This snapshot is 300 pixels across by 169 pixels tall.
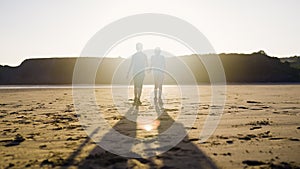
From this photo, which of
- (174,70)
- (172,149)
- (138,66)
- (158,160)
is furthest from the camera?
(174,70)

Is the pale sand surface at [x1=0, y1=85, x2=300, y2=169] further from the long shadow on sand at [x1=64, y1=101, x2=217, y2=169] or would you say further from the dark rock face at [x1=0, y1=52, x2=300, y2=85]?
the dark rock face at [x1=0, y1=52, x2=300, y2=85]

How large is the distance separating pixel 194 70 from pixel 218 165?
66.2m

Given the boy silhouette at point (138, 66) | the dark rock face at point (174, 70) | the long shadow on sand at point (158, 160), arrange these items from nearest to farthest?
1. the long shadow on sand at point (158, 160)
2. the boy silhouette at point (138, 66)
3. the dark rock face at point (174, 70)

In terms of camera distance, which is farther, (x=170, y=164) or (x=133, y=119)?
(x=133, y=119)

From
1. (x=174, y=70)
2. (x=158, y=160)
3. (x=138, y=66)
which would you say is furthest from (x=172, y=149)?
(x=174, y=70)

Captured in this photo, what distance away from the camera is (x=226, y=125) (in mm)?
7125

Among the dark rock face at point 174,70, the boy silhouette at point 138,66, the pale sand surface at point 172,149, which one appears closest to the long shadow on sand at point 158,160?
the pale sand surface at point 172,149

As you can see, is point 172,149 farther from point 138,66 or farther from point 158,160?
point 138,66

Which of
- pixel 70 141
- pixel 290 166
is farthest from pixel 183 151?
pixel 70 141

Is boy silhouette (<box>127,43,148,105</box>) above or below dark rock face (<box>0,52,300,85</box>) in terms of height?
below

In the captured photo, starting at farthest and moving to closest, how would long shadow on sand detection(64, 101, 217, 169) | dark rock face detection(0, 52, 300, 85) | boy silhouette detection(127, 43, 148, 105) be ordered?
dark rock face detection(0, 52, 300, 85) < boy silhouette detection(127, 43, 148, 105) < long shadow on sand detection(64, 101, 217, 169)

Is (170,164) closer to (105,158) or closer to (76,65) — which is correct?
(105,158)

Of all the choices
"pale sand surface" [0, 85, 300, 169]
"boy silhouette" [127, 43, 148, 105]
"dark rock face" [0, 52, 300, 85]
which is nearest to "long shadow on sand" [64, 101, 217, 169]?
"pale sand surface" [0, 85, 300, 169]

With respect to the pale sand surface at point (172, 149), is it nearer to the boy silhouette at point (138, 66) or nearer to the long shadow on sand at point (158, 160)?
the long shadow on sand at point (158, 160)
